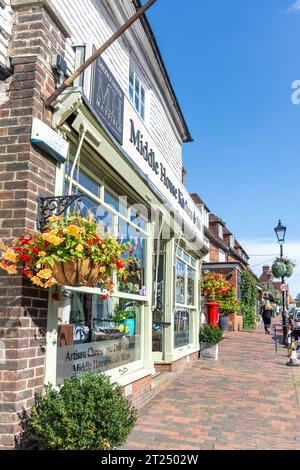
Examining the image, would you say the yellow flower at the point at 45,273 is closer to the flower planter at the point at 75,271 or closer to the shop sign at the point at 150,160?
the flower planter at the point at 75,271

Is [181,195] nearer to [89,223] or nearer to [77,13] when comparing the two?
[77,13]

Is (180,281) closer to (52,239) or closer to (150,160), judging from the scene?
(150,160)

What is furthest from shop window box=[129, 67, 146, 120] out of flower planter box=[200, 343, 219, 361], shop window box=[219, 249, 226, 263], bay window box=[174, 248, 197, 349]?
shop window box=[219, 249, 226, 263]

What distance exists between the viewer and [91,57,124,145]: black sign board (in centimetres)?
506

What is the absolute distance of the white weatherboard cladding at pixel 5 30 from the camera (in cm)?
412

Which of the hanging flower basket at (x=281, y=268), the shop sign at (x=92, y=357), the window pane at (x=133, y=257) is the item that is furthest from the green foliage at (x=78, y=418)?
the hanging flower basket at (x=281, y=268)

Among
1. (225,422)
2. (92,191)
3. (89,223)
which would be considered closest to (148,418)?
(225,422)

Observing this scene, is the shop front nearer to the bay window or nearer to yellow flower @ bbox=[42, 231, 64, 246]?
the bay window

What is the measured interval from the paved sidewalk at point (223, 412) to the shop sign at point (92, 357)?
0.86 m

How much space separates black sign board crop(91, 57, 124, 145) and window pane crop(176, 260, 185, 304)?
4.78 meters

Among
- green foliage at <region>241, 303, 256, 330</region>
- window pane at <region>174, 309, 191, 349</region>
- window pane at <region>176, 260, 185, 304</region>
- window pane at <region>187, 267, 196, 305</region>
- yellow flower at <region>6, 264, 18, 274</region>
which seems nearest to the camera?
yellow flower at <region>6, 264, 18, 274</region>

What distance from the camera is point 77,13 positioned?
547cm

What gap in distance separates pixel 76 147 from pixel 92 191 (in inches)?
28.0

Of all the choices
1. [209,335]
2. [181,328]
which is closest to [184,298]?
[181,328]
